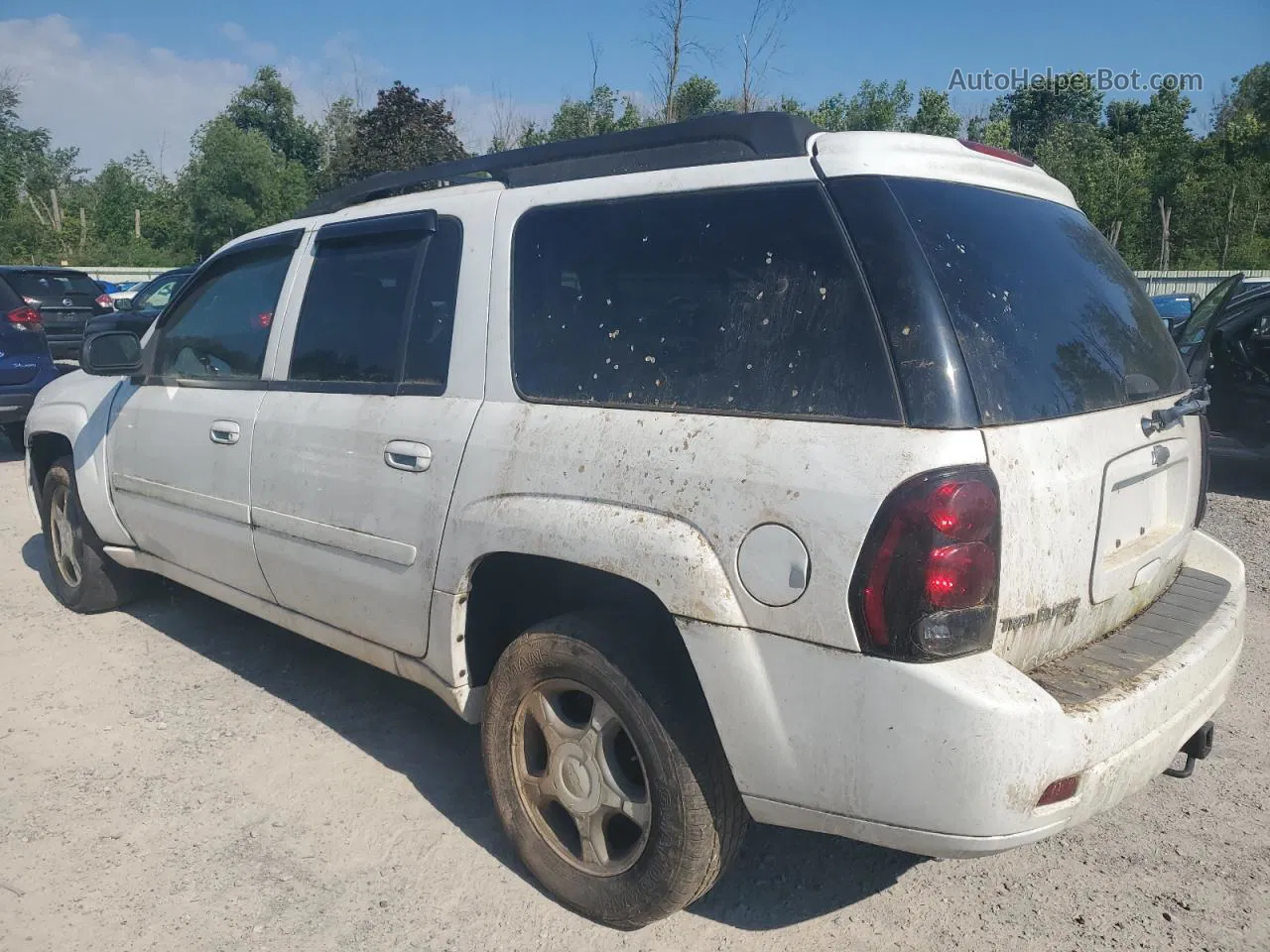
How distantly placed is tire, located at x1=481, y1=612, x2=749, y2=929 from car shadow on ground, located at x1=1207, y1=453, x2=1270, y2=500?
6738mm

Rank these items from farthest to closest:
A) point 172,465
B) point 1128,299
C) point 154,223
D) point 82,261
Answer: point 154,223, point 82,261, point 172,465, point 1128,299

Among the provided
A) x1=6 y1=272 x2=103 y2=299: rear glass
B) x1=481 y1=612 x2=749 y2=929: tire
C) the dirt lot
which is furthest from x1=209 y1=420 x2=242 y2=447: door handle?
x1=6 y1=272 x2=103 y2=299: rear glass

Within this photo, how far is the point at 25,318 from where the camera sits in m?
9.53

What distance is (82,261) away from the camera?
3400cm

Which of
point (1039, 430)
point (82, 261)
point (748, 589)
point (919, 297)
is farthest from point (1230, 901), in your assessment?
point (82, 261)

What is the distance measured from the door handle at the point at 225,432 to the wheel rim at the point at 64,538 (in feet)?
5.66

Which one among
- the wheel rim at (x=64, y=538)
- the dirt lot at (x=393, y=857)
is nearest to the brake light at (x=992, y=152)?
the dirt lot at (x=393, y=857)

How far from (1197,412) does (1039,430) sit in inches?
43.3

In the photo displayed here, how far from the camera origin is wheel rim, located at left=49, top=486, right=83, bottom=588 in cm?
503

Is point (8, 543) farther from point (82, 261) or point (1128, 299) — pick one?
point (82, 261)

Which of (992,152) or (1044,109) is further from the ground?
(1044,109)

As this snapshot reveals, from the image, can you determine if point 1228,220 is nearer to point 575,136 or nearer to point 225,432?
point 575,136

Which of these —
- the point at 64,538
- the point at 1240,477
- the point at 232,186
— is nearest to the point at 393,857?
the point at 64,538

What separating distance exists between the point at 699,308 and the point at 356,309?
1490 mm
